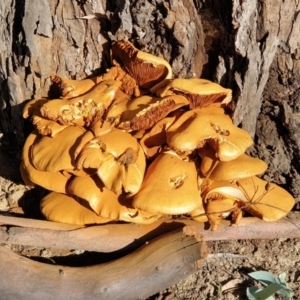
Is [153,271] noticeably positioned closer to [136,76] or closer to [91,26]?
[136,76]

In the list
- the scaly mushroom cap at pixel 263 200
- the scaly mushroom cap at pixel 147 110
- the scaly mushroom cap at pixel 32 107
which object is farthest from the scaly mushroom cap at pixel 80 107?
the scaly mushroom cap at pixel 263 200

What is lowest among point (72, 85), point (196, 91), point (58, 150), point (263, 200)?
point (263, 200)

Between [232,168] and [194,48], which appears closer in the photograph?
[232,168]

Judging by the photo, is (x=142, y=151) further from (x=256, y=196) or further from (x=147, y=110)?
(x=256, y=196)

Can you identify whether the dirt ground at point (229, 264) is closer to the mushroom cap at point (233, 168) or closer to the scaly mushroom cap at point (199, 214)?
the scaly mushroom cap at point (199, 214)

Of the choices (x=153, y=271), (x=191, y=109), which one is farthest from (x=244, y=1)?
(x=153, y=271)

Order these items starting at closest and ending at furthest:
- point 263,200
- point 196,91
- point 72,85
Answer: point 196,91
point 72,85
point 263,200

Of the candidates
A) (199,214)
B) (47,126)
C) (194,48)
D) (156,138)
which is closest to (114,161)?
(156,138)

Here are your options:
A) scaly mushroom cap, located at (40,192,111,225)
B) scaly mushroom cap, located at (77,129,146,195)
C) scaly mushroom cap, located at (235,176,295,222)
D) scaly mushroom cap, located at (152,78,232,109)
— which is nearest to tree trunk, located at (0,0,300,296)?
scaly mushroom cap, located at (152,78,232,109)
